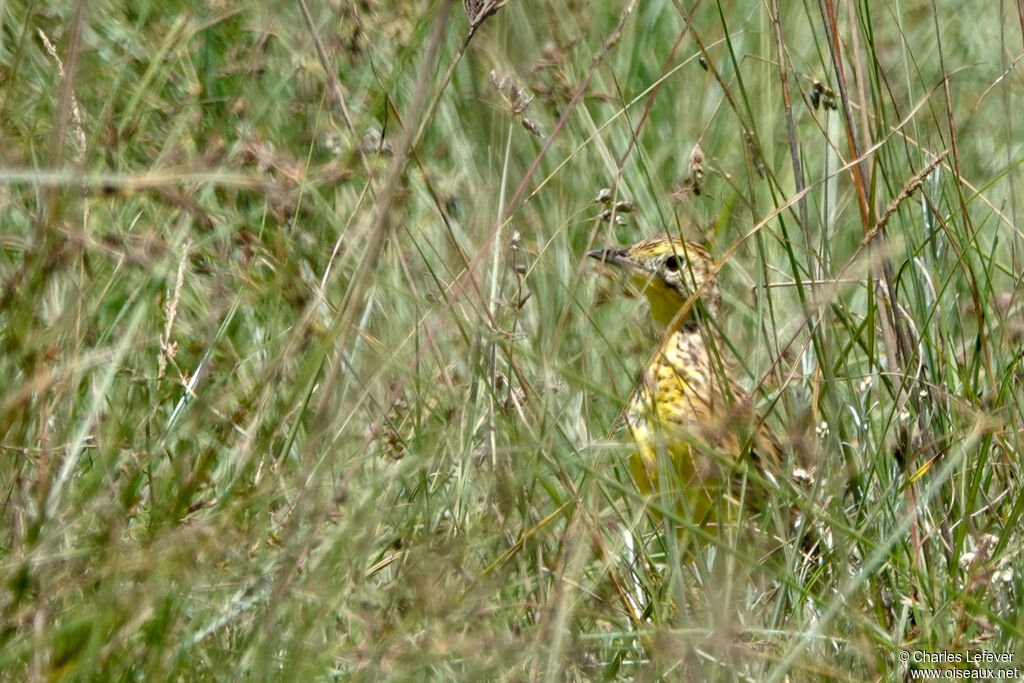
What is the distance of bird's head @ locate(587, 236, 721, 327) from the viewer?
481cm

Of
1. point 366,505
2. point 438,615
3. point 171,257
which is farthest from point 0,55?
point 438,615

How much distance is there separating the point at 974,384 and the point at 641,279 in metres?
1.59

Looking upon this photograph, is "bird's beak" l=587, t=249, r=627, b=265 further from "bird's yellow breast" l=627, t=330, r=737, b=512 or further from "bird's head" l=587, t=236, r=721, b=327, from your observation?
"bird's yellow breast" l=627, t=330, r=737, b=512

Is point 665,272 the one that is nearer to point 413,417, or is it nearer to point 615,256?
point 615,256

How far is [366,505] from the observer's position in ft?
8.44

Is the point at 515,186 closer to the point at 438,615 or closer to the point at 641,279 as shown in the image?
the point at 641,279

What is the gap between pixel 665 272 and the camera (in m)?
5.05

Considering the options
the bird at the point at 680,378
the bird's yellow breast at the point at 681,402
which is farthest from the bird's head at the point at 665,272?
the bird's yellow breast at the point at 681,402

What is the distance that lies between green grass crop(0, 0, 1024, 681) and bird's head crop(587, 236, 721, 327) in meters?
0.22

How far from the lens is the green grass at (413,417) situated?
254 cm

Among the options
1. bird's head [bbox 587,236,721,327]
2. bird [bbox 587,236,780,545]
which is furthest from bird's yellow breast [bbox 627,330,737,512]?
bird's head [bbox 587,236,721,327]

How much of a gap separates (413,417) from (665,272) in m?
1.85

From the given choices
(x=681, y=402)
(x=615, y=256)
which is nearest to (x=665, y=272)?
(x=615, y=256)

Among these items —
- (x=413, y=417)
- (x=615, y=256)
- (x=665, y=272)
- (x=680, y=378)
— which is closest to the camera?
(x=413, y=417)
